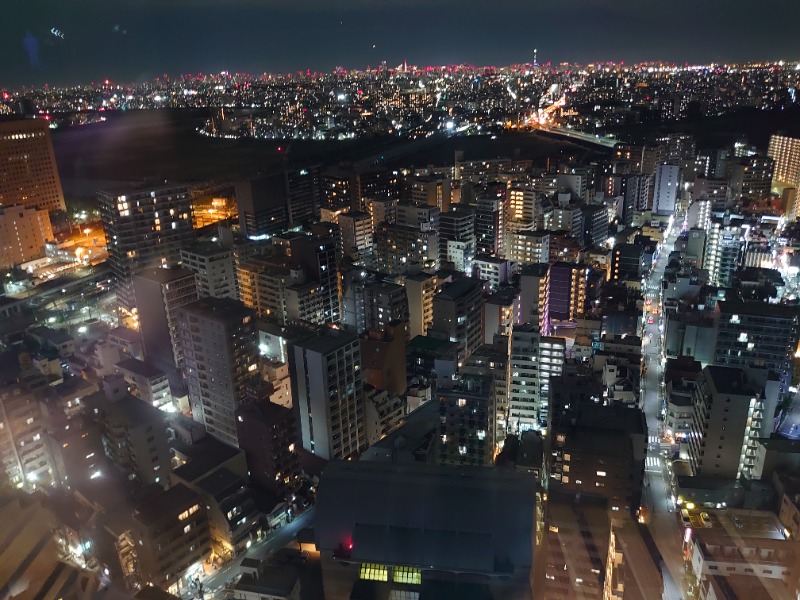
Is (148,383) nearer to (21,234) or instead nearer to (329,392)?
(329,392)

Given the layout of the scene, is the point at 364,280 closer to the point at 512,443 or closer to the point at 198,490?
the point at 512,443

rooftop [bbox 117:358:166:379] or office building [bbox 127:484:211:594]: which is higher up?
rooftop [bbox 117:358:166:379]

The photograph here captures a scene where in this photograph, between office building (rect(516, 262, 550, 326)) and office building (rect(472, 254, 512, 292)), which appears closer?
office building (rect(516, 262, 550, 326))

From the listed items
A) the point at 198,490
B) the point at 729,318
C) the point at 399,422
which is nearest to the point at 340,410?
the point at 399,422

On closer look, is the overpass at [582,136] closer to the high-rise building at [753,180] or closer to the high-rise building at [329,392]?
the high-rise building at [753,180]

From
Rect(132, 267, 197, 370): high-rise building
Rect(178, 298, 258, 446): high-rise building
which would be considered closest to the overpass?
Rect(132, 267, 197, 370): high-rise building

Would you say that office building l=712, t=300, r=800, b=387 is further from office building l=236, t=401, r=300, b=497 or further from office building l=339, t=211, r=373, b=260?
office building l=339, t=211, r=373, b=260

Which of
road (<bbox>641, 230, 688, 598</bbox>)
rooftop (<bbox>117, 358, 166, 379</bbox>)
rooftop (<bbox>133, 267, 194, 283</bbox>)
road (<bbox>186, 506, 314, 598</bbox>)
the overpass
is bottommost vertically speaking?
road (<bbox>186, 506, 314, 598</bbox>)
